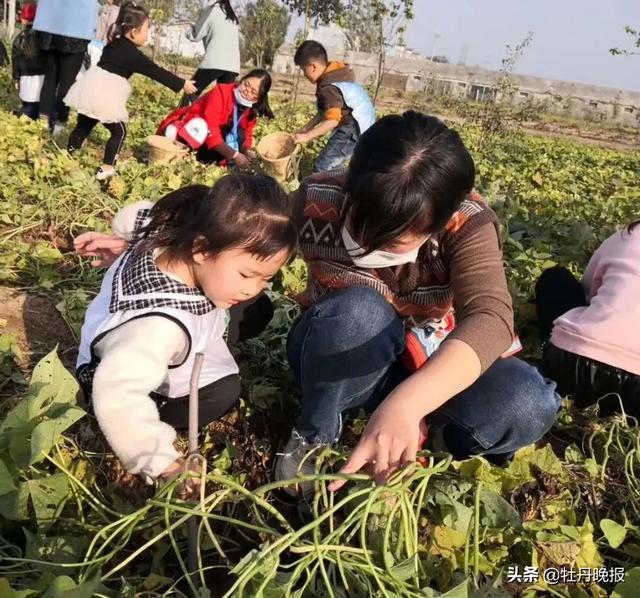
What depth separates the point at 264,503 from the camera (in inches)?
45.7

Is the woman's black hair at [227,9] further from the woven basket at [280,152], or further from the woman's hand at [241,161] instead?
the woman's hand at [241,161]

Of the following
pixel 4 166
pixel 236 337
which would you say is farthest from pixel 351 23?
pixel 236 337

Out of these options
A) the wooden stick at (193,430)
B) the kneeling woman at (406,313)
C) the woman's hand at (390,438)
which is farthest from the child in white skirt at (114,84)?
the woman's hand at (390,438)

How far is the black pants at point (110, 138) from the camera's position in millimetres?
3932

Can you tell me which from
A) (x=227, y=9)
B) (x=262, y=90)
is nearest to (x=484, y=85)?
(x=227, y=9)

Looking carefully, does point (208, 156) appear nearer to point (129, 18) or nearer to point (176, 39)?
point (129, 18)

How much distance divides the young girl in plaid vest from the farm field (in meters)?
0.09

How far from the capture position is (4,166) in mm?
3260

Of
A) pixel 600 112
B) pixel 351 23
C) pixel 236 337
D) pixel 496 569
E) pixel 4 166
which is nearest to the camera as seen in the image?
pixel 496 569

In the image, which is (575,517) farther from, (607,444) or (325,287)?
(325,287)

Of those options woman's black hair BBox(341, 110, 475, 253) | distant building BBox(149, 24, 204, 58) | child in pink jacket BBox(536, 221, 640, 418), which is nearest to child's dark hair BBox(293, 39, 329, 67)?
child in pink jacket BBox(536, 221, 640, 418)

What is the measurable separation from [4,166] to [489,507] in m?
2.82

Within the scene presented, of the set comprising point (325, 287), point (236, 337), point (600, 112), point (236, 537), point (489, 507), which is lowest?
point (236, 537)

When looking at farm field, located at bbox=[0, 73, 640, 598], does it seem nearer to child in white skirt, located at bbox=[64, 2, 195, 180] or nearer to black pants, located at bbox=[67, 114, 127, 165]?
black pants, located at bbox=[67, 114, 127, 165]
